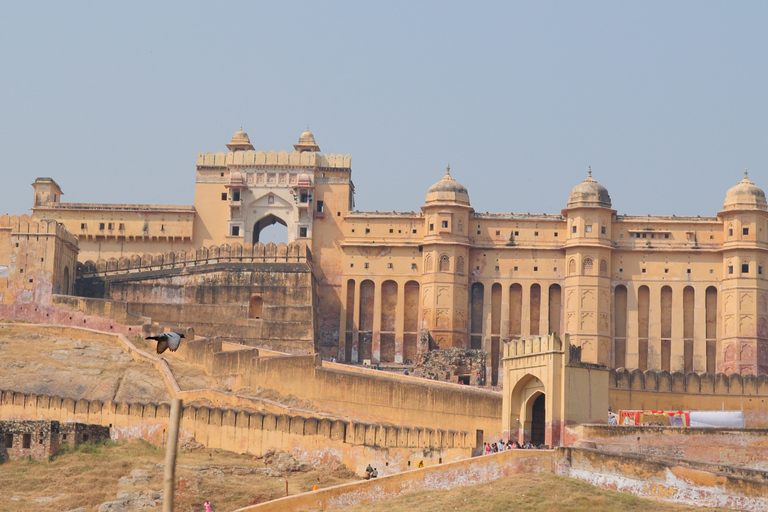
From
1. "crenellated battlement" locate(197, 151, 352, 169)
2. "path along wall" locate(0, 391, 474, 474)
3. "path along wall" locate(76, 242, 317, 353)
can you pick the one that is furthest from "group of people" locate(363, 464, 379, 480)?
"crenellated battlement" locate(197, 151, 352, 169)

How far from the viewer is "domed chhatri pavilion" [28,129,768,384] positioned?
61.1 metres

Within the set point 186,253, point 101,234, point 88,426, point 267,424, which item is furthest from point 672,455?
point 101,234

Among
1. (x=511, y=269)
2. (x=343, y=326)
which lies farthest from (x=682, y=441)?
(x=343, y=326)

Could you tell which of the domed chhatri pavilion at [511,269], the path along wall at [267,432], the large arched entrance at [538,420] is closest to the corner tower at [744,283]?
the domed chhatri pavilion at [511,269]

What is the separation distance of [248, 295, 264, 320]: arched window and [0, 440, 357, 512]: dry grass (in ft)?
62.4

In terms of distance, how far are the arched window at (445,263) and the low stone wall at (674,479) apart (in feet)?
94.8

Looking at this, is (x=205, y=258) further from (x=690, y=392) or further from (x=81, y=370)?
(x=690, y=392)

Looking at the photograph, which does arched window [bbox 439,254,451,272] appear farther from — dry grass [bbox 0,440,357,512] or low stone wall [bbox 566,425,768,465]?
low stone wall [bbox 566,425,768,465]

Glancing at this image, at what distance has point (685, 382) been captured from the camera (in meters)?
46.8

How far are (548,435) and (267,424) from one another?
918 cm

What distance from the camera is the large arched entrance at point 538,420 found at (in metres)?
38.1

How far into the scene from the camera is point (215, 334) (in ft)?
192

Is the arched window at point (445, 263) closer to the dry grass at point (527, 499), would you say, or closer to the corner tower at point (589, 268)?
the corner tower at point (589, 268)

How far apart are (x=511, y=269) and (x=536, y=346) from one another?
1020 inches
